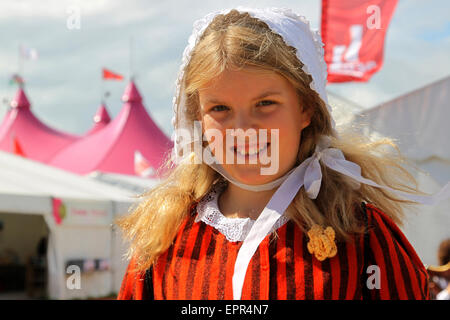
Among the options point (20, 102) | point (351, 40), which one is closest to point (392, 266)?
point (351, 40)

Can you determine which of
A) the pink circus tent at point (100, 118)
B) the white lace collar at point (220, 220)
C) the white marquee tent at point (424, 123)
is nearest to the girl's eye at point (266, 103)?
the white lace collar at point (220, 220)

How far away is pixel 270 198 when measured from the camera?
1081mm

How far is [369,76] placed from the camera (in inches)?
165

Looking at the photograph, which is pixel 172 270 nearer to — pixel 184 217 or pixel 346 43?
pixel 184 217

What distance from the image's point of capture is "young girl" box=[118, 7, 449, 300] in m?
0.96

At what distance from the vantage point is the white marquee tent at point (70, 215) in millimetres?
5738

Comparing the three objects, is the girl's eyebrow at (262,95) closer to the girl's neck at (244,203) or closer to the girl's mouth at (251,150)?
the girl's mouth at (251,150)

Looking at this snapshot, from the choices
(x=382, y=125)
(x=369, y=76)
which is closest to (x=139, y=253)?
(x=382, y=125)

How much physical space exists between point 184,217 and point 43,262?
23.1ft

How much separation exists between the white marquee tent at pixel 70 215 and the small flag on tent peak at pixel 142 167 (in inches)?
56.0

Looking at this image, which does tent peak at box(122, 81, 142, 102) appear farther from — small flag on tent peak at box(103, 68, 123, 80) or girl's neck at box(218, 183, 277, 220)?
girl's neck at box(218, 183, 277, 220)

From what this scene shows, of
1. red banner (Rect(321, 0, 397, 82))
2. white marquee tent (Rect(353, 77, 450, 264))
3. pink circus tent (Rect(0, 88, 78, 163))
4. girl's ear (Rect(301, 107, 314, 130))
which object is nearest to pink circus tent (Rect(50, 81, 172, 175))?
pink circus tent (Rect(0, 88, 78, 163))

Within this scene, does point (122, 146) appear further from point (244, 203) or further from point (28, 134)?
point (244, 203)

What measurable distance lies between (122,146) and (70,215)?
3273 millimetres
